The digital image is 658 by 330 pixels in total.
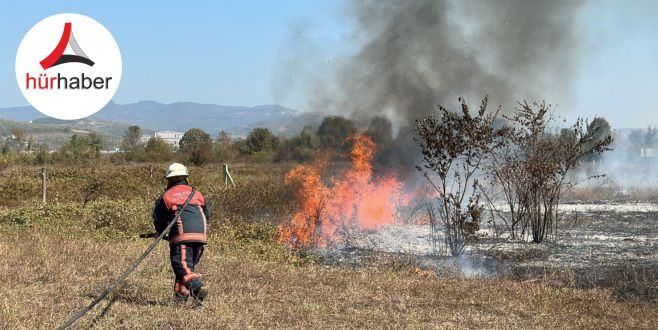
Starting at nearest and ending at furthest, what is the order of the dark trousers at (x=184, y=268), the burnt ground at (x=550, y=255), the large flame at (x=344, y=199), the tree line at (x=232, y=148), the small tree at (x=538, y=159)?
the dark trousers at (x=184, y=268)
the burnt ground at (x=550, y=255)
the small tree at (x=538, y=159)
the large flame at (x=344, y=199)
the tree line at (x=232, y=148)

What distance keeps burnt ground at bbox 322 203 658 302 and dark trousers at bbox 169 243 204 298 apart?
491 centimetres

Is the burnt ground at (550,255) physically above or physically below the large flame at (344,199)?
below

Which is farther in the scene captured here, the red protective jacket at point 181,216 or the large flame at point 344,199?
the large flame at point 344,199

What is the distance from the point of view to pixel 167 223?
7488 millimetres

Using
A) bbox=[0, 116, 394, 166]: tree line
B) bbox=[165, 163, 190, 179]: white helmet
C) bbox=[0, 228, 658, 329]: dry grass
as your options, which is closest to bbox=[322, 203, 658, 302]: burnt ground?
bbox=[0, 228, 658, 329]: dry grass

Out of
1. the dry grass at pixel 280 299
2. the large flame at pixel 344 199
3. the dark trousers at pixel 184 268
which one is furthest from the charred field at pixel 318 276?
the large flame at pixel 344 199

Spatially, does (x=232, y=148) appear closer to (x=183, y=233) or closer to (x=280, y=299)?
(x=280, y=299)

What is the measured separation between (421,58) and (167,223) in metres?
15.0

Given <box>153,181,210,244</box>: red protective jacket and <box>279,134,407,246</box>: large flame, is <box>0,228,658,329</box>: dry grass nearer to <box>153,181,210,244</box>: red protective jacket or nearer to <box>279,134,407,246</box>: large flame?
<box>153,181,210,244</box>: red protective jacket

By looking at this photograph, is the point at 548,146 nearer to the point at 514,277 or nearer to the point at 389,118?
the point at 514,277

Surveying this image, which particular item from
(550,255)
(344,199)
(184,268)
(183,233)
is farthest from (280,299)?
(344,199)

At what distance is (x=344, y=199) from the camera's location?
17125mm

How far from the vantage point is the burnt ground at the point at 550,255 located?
10.3 m

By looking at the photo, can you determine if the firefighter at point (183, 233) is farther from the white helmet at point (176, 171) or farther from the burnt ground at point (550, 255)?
the burnt ground at point (550, 255)
